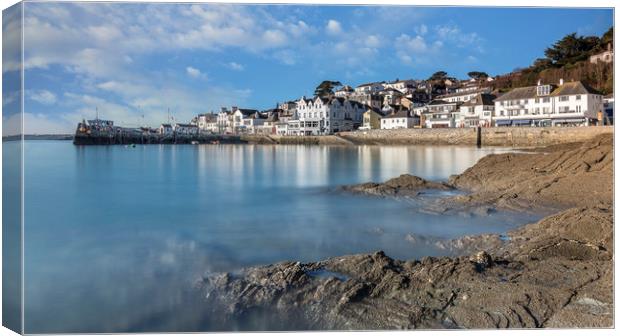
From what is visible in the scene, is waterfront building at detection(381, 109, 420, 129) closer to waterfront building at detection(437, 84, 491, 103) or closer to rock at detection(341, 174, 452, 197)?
waterfront building at detection(437, 84, 491, 103)

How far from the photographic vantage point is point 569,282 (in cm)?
289

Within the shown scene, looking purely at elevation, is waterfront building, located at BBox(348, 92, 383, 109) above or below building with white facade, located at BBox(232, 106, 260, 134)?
above

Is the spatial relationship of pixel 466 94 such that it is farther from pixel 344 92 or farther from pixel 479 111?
pixel 344 92

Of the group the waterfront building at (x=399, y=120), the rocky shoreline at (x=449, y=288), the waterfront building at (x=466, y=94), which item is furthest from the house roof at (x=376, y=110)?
the rocky shoreline at (x=449, y=288)

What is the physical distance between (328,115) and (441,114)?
22.6ft

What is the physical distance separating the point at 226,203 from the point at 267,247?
121 inches

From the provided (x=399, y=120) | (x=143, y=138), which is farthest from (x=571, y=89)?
(x=143, y=138)

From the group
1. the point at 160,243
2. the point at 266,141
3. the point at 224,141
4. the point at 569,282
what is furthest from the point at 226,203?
the point at 224,141

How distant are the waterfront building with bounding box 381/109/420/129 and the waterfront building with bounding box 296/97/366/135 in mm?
2314

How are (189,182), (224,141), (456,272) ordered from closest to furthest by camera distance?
(456,272), (189,182), (224,141)

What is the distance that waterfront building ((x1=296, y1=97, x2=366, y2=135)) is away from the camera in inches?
1237

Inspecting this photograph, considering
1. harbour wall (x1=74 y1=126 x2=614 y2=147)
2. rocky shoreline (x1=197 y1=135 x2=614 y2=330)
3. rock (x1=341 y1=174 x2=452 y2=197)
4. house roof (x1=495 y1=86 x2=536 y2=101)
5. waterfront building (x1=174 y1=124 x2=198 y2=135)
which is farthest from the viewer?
waterfront building (x1=174 y1=124 x2=198 y2=135)

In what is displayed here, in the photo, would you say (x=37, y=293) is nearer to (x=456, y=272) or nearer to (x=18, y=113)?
(x=18, y=113)

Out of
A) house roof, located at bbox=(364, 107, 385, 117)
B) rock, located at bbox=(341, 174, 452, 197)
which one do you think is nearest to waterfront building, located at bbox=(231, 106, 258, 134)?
house roof, located at bbox=(364, 107, 385, 117)
